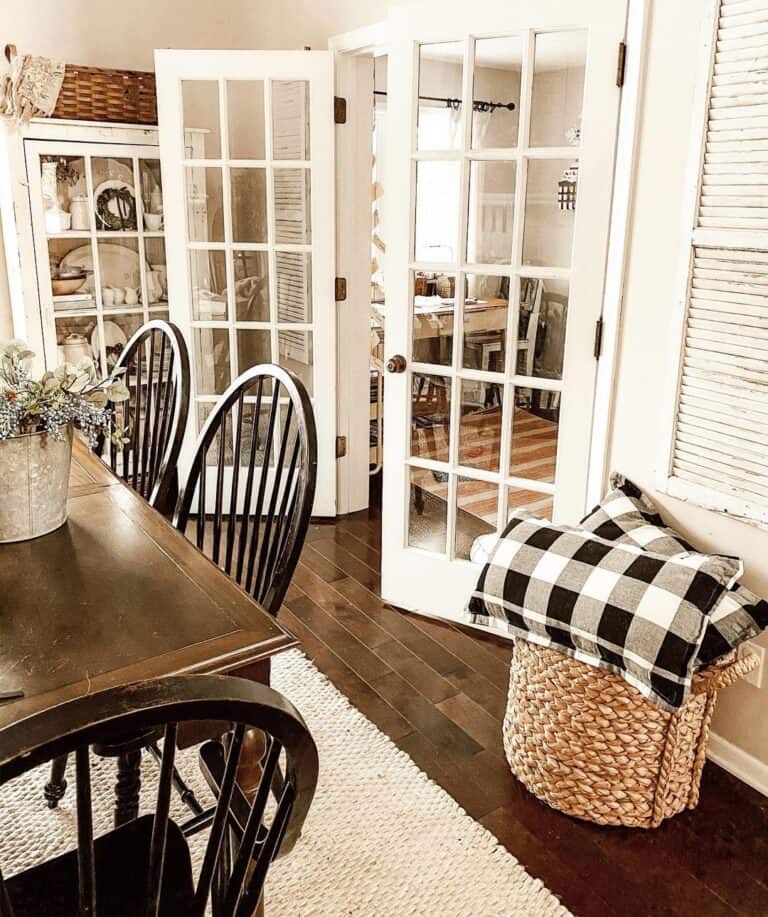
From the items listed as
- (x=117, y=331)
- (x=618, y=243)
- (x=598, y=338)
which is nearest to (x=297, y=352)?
(x=117, y=331)

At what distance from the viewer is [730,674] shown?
1.90 metres

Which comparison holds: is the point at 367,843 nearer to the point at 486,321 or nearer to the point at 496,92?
the point at 486,321

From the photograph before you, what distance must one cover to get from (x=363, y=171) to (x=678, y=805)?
2.59 metres

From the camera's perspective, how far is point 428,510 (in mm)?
2924

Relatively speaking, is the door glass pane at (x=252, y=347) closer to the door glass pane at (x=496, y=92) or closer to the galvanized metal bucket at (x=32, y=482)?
the door glass pane at (x=496, y=92)

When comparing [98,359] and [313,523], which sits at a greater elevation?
[98,359]

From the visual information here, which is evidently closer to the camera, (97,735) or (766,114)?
(97,735)

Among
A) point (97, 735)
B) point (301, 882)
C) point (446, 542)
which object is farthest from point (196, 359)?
point (97, 735)

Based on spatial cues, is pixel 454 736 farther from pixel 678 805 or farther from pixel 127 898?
pixel 127 898

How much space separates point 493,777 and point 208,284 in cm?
232

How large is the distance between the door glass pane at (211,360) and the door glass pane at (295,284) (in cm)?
30

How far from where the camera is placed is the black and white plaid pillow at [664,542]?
6.14 ft

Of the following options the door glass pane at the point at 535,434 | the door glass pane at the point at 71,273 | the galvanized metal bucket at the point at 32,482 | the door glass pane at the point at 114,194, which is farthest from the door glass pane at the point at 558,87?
the door glass pane at the point at 71,273

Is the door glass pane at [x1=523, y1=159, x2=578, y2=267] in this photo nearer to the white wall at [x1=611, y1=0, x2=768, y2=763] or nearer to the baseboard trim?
the white wall at [x1=611, y1=0, x2=768, y2=763]
